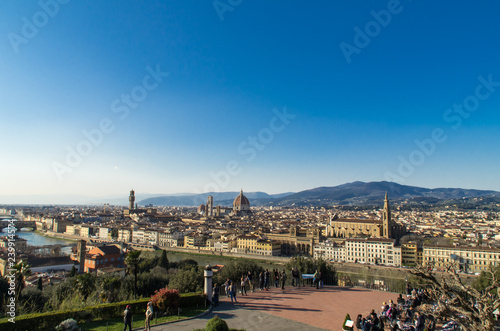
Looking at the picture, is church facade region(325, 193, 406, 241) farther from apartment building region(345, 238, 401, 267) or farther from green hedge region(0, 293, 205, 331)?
green hedge region(0, 293, 205, 331)

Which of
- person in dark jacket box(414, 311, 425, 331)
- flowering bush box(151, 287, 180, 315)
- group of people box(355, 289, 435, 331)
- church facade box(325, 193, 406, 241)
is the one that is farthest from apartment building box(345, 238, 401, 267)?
flowering bush box(151, 287, 180, 315)

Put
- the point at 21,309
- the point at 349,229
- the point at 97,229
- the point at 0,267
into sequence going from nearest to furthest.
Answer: the point at 21,309
the point at 0,267
the point at 349,229
the point at 97,229

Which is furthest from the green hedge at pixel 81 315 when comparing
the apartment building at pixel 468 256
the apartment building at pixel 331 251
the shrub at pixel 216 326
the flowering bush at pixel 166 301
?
the apartment building at pixel 331 251

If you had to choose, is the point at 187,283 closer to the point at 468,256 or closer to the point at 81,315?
the point at 81,315

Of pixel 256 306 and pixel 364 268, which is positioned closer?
pixel 256 306

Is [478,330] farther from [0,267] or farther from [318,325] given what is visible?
[0,267]

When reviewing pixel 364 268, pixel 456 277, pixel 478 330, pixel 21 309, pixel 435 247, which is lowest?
pixel 364 268

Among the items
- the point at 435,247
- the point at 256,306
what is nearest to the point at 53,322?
the point at 256,306
